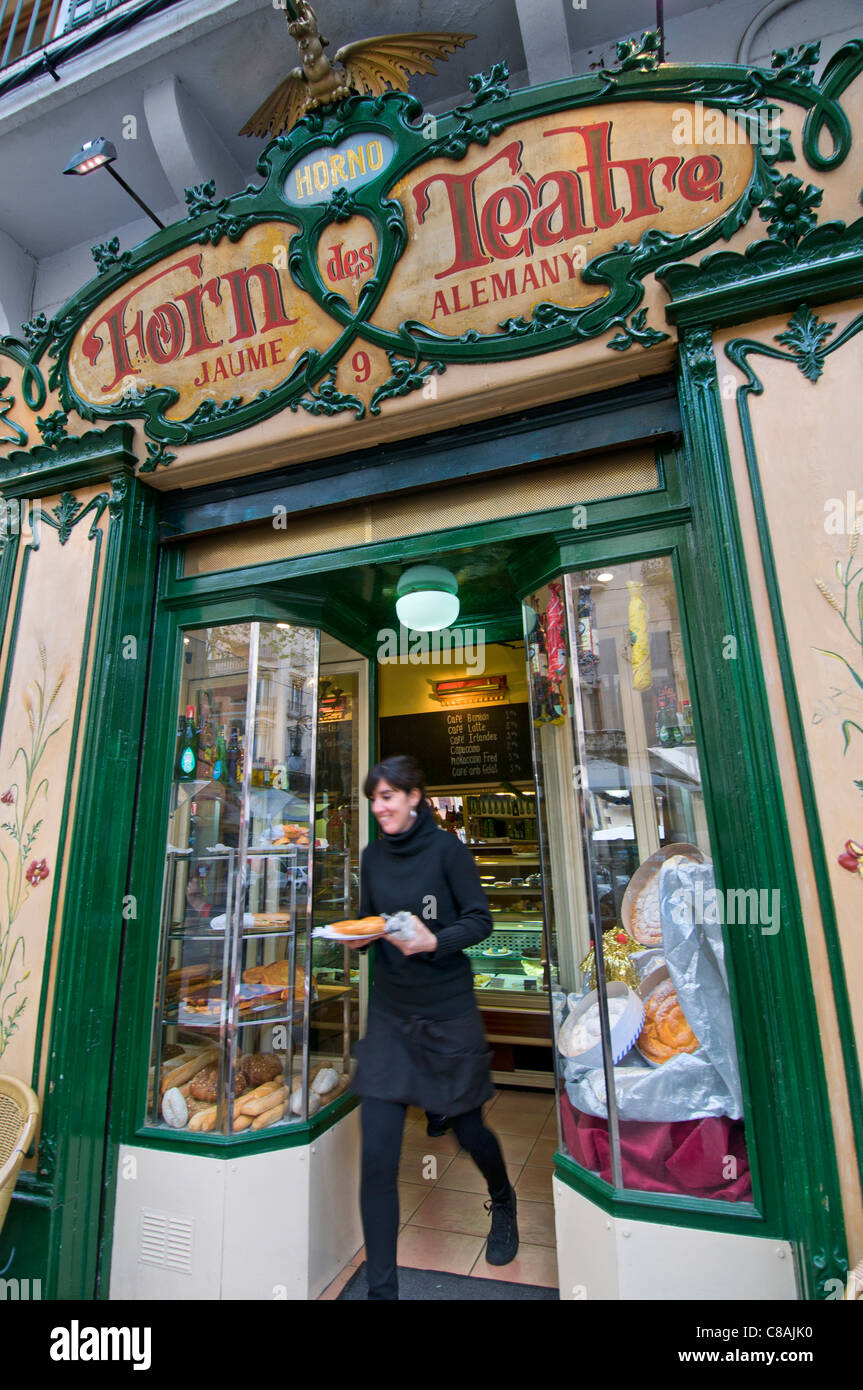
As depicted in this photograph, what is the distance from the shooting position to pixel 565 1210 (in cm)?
243

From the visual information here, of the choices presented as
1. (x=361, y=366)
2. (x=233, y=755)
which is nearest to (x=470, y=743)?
(x=233, y=755)

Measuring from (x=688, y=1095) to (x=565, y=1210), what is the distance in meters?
0.68

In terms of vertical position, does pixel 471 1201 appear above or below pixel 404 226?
below

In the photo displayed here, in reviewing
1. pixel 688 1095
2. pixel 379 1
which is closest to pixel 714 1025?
pixel 688 1095

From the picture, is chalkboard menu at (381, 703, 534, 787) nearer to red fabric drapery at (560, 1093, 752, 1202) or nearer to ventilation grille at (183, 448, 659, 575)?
ventilation grille at (183, 448, 659, 575)

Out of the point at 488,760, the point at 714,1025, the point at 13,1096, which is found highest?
the point at 488,760

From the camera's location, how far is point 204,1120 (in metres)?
2.86

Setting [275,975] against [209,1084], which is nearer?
[209,1084]

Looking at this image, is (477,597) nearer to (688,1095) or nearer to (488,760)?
(488,760)

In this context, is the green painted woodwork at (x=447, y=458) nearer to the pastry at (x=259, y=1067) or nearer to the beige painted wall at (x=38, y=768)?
the beige painted wall at (x=38, y=768)

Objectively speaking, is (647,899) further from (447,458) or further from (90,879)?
(90,879)

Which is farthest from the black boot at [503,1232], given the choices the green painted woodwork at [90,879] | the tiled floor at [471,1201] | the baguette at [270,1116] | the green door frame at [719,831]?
the green painted woodwork at [90,879]

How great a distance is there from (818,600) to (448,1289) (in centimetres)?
306

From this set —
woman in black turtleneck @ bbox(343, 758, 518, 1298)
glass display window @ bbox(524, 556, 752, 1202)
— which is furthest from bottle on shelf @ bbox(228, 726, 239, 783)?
glass display window @ bbox(524, 556, 752, 1202)
